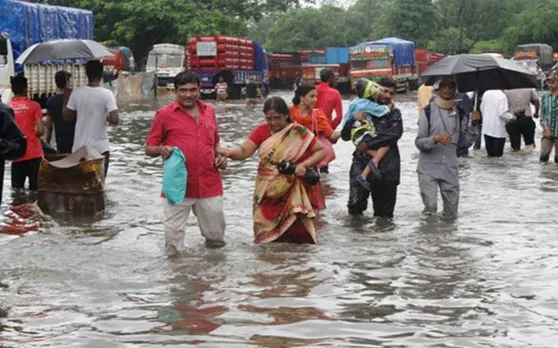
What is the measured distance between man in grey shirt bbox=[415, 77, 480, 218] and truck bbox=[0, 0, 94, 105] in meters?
9.52

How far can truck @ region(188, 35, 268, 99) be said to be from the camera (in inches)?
1844

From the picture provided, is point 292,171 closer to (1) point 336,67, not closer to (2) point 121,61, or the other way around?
(2) point 121,61

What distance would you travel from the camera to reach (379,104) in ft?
34.1

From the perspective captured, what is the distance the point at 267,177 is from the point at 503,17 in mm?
92969

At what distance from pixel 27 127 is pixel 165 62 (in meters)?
39.0

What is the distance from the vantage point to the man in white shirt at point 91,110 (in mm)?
11367

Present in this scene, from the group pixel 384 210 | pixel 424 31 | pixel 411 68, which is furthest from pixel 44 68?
pixel 424 31

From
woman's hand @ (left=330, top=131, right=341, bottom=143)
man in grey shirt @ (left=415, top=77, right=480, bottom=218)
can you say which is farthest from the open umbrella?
man in grey shirt @ (left=415, top=77, right=480, bottom=218)

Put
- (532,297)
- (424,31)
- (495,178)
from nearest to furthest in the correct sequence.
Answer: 1. (532,297)
2. (495,178)
3. (424,31)

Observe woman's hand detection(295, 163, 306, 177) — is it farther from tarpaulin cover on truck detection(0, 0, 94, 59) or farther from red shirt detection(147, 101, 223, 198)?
tarpaulin cover on truck detection(0, 0, 94, 59)

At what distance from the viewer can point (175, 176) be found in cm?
826

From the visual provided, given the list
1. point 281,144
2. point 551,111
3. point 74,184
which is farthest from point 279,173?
point 551,111

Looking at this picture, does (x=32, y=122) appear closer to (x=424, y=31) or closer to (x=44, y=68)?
(x=44, y=68)

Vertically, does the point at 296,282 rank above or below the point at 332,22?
below
